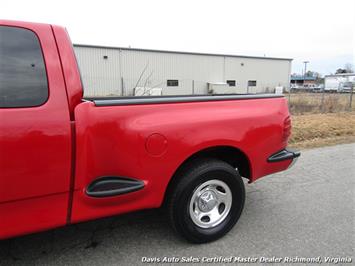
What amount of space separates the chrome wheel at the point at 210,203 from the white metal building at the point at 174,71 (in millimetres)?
22685

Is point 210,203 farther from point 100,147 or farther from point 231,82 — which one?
point 231,82

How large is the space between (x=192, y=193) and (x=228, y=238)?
0.68 meters

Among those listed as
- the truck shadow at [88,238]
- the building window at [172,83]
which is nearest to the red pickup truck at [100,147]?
the truck shadow at [88,238]

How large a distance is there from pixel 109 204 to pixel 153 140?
63 centimetres

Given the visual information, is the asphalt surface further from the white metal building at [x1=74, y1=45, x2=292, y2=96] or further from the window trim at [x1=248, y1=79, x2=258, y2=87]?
the window trim at [x1=248, y1=79, x2=258, y2=87]

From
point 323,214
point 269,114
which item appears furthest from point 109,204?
point 323,214

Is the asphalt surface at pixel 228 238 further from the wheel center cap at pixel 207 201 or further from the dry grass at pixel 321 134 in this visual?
the dry grass at pixel 321 134

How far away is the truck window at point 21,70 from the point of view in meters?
1.99

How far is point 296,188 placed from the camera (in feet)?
14.2

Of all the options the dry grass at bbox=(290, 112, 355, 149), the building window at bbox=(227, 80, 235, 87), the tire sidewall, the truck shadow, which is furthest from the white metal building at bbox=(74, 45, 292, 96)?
the tire sidewall

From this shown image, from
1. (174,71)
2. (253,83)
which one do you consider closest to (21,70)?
(174,71)

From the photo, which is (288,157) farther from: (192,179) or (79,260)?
(79,260)

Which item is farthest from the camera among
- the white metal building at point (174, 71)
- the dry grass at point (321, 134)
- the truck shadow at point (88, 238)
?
the white metal building at point (174, 71)

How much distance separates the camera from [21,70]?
2.05 meters
